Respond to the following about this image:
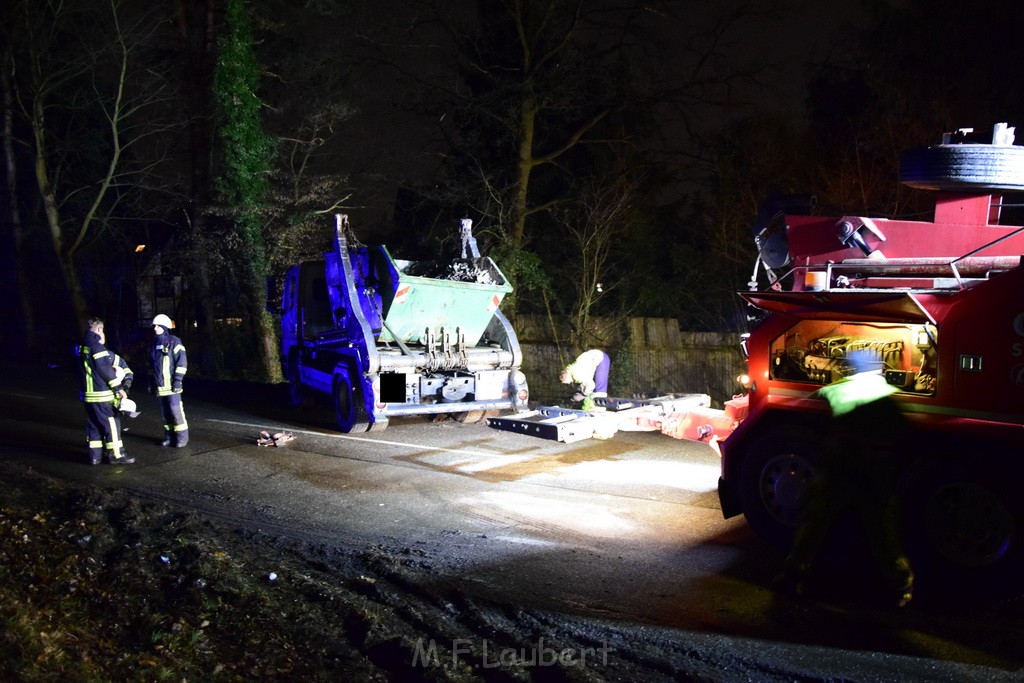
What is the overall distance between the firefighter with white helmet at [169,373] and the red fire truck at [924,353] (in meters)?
6.71

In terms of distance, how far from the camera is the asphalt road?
4.75 meters

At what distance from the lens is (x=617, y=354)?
55.0ft

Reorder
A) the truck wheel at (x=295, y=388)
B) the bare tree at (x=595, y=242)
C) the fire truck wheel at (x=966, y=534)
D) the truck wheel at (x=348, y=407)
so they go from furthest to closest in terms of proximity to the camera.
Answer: the bare tree at (x=595, y=242)
the truck wheel at (x=295, y=388)
the truck wheel at (x=348, y=407)
the fire truck wheel at (x=966, y=534)

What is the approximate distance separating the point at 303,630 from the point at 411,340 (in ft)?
22.7

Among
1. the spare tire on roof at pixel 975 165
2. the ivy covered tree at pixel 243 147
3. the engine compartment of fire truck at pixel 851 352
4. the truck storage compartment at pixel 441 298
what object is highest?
the ivy covered tree at pixel 243 147

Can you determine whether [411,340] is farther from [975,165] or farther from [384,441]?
[975,165]

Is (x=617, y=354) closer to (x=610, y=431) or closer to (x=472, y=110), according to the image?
(x=472, y=110)

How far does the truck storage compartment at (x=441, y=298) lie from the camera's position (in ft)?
34.8

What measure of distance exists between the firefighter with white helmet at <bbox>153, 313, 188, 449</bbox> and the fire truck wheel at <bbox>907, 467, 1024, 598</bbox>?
Result: 7953mm

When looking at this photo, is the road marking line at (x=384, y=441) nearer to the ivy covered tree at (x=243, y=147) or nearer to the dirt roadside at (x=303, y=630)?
the dirt roadside at (x=303, y=630)

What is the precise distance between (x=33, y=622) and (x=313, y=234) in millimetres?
15777

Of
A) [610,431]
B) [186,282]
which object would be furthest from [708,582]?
[186,282]

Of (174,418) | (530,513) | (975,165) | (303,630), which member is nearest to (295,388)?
(174,418)

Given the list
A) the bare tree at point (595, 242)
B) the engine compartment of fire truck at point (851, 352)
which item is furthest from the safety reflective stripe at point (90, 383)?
the bare tree at point (595, 242)
